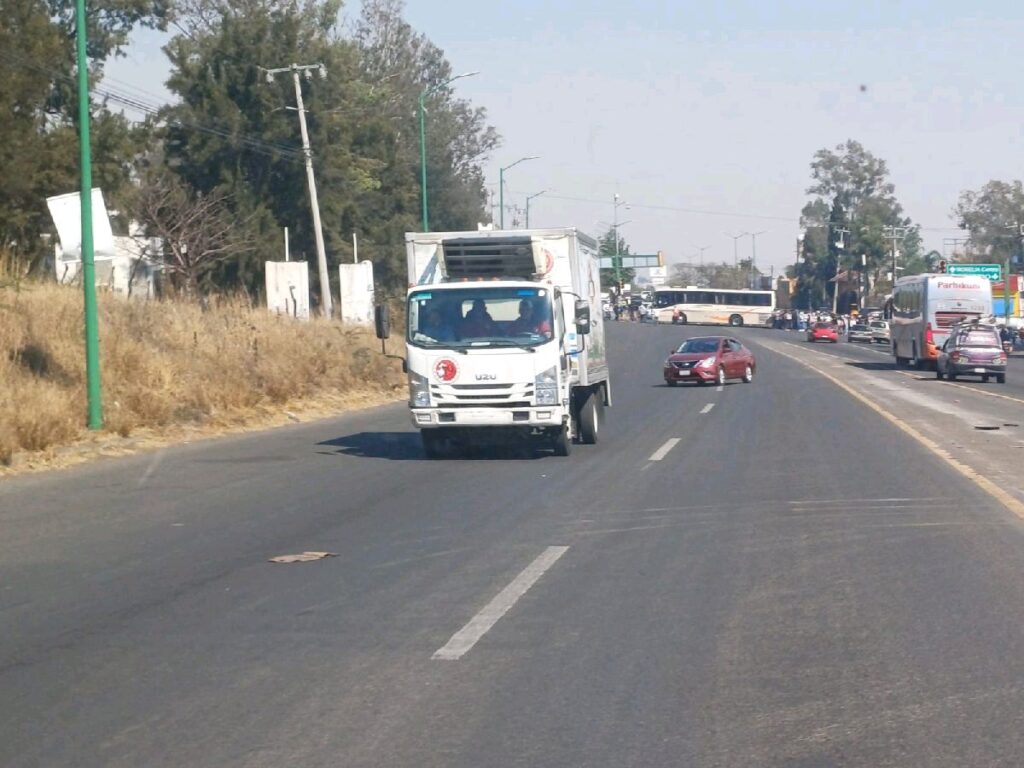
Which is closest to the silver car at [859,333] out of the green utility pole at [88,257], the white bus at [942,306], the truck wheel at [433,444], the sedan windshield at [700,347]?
the white bus at [942,306]

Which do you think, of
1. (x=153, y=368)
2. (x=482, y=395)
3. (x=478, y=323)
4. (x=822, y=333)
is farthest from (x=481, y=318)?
(x=822, y=333)

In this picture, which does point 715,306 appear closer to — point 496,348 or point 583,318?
point 583,318

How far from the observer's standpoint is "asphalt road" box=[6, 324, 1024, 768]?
19.9 ft

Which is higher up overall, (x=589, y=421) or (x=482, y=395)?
(x=482, y=395)

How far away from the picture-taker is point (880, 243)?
128750mm

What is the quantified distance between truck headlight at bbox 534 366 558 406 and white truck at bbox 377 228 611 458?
1 cm

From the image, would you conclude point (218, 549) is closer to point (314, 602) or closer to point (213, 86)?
point (314, 602)

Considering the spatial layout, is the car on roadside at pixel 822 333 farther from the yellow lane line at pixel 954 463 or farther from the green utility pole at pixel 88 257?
the green utility pole at pixel 88 257

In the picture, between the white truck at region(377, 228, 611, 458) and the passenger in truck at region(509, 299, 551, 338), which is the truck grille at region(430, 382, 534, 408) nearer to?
the white truck at region(377, 228, 611, 458)

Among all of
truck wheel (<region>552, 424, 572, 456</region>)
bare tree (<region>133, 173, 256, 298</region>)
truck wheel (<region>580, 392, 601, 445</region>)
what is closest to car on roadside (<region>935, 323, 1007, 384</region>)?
bare tree (<region>133, 173, 256, 298</region>)

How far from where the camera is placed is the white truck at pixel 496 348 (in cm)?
1730

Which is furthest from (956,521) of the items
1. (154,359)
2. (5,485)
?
(154,359)

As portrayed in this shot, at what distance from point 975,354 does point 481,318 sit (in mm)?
28428

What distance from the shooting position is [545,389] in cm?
1727
